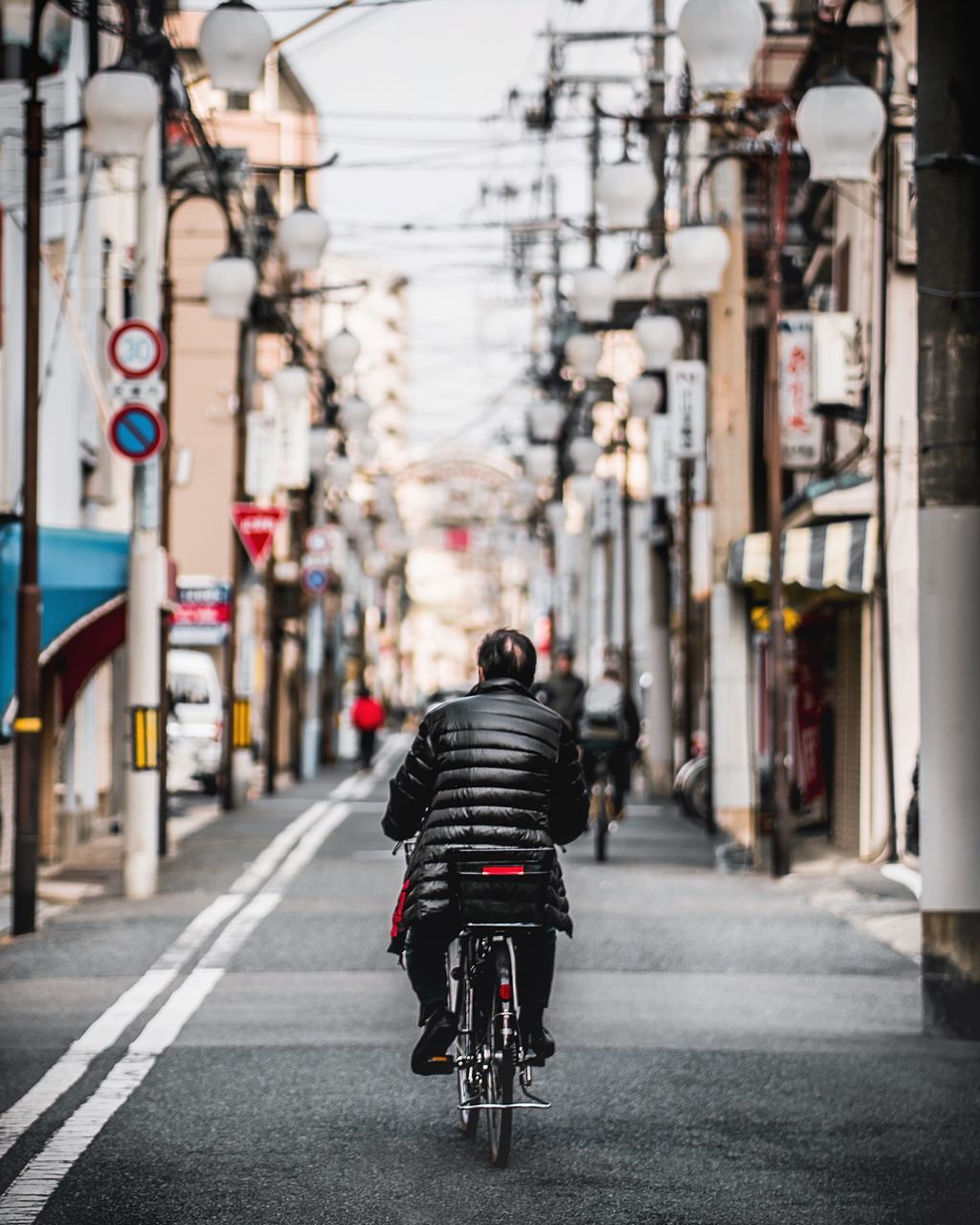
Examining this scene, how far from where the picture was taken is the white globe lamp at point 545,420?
37.6 m

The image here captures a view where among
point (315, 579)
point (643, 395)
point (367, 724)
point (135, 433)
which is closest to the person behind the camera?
point (135, 433)

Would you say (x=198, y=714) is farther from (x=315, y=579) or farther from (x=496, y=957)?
(x=496, y=957)

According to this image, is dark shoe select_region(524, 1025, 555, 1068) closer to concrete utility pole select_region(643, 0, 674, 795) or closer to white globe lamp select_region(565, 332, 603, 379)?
white globe lamp select_region(565, 332, 603, 379)

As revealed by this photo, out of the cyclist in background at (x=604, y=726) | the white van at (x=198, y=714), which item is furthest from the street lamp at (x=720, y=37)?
the white van at (x=198, y=714)

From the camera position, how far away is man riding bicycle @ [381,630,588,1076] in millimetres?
7578

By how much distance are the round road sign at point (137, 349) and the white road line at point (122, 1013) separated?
4.37 metres

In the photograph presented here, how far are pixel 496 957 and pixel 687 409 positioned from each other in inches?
927

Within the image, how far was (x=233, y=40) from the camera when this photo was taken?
43.1 feet

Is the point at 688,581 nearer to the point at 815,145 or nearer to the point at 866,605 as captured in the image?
the point at 866,605

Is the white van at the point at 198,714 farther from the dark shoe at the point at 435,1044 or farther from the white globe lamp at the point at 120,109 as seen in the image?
the dark shoe at the point at 435,1044

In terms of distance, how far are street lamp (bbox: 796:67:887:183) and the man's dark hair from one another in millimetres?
4517

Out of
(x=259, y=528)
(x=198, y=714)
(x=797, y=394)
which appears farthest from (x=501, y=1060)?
(x=198, y=714)

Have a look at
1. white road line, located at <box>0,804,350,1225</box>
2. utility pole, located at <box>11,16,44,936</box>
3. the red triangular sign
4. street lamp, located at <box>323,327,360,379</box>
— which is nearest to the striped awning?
white road line, located at <box>0,804,350,1225</box>

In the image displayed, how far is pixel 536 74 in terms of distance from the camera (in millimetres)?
→ 33219
